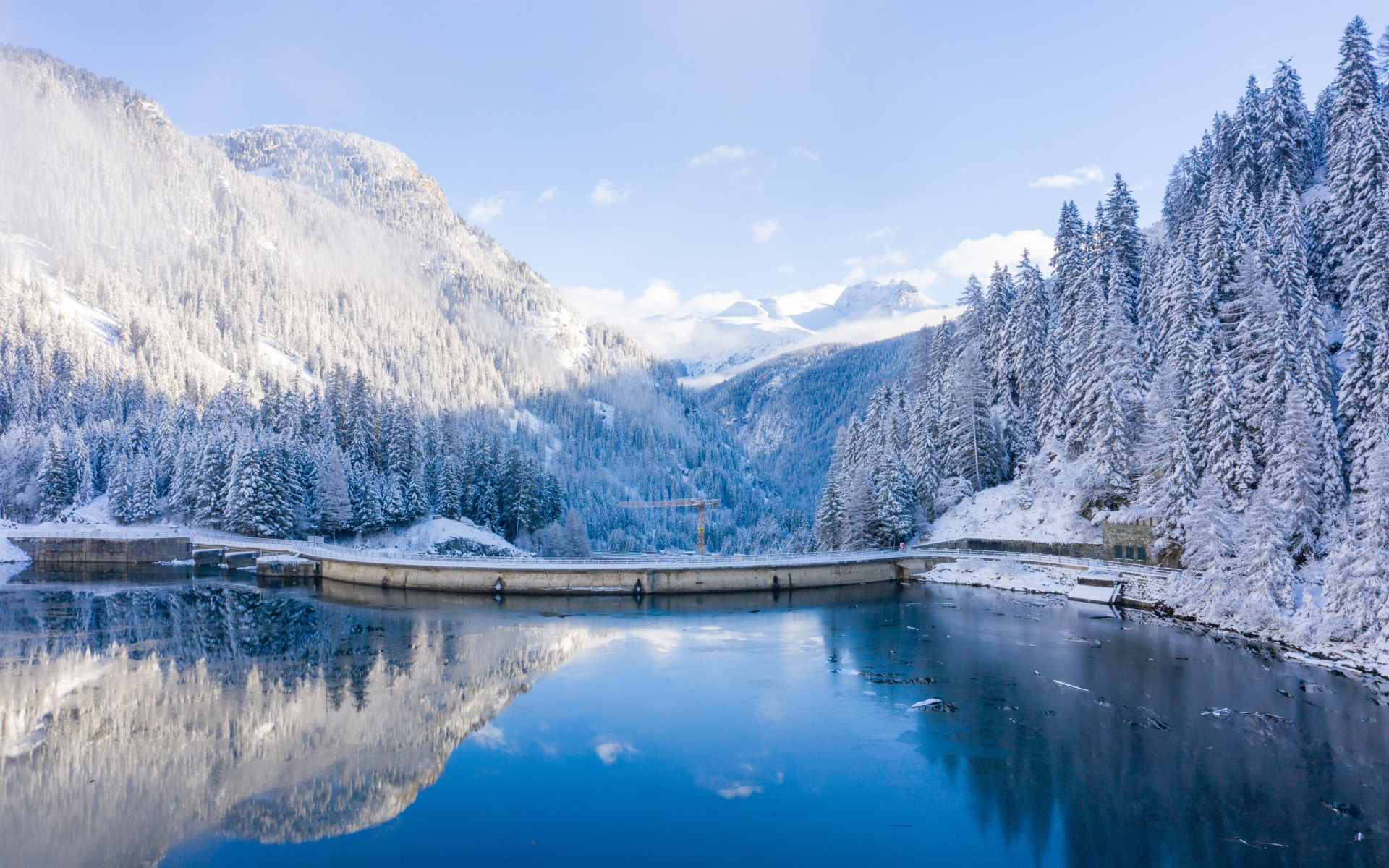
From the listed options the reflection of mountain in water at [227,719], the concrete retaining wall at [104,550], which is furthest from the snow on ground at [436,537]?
the reflection of mountain in water at [227,719]

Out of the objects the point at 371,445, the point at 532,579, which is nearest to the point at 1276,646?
the point at 532,579

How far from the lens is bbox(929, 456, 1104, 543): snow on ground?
198ft

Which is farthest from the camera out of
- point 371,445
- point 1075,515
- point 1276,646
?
point 371,445

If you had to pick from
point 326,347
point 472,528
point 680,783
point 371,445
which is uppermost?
point 326,347

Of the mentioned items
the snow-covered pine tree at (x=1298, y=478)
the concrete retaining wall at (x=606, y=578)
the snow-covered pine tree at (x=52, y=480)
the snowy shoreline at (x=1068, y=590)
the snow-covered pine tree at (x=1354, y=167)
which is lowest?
the snowy shoreline at (x=1068, y=590)

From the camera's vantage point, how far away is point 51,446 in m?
89.3

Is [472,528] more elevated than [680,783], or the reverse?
[472,528]

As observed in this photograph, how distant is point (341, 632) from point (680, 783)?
30.8 m

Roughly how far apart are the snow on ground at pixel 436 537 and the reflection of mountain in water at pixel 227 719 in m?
33.7

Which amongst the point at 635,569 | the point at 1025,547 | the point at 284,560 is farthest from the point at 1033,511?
the point at 284,560

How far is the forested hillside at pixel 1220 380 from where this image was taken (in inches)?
1567

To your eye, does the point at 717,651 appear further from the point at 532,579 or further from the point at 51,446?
the point at 51,446

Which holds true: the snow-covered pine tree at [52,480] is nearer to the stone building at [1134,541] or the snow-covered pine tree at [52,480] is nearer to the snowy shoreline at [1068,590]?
the snowy shoreline at [1068,590]

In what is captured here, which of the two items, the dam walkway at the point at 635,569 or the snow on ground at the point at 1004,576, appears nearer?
the snow on ground at the point at 1004,576
